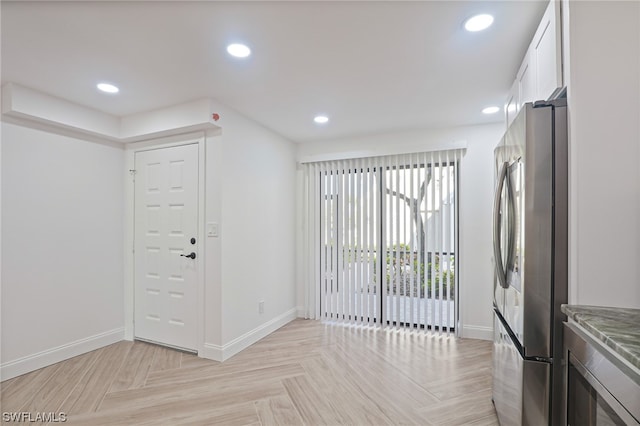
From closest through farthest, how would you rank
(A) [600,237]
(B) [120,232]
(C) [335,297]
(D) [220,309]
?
(A) [600,237] → (D) [220,309] → (B) [120,232] → (C) [335,297]

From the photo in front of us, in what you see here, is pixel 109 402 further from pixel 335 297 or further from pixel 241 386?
pixel 335 297

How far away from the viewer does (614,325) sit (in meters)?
1.03

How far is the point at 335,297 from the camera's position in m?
4.08

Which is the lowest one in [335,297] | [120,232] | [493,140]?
[335,297]

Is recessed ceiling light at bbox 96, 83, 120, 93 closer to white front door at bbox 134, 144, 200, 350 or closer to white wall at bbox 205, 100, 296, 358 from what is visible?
white front door at bbox 134, 144, 200, 350

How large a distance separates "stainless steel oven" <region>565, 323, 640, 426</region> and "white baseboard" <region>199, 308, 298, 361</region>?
2.60 m

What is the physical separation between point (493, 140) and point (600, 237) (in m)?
2.49

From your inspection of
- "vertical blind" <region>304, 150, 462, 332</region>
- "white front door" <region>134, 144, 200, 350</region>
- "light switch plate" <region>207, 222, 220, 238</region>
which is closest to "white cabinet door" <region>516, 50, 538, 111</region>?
"vertical blind" <region>304, 150, 462, 332</region>

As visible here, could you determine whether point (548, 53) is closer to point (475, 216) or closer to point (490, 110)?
point (490, 110)

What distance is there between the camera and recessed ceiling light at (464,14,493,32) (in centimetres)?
167

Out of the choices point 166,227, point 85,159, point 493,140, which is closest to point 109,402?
point 166,227

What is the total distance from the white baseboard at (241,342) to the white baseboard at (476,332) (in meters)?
2.20

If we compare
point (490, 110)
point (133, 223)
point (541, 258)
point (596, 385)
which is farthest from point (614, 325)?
point (133, 223)

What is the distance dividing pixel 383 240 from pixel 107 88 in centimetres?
324
